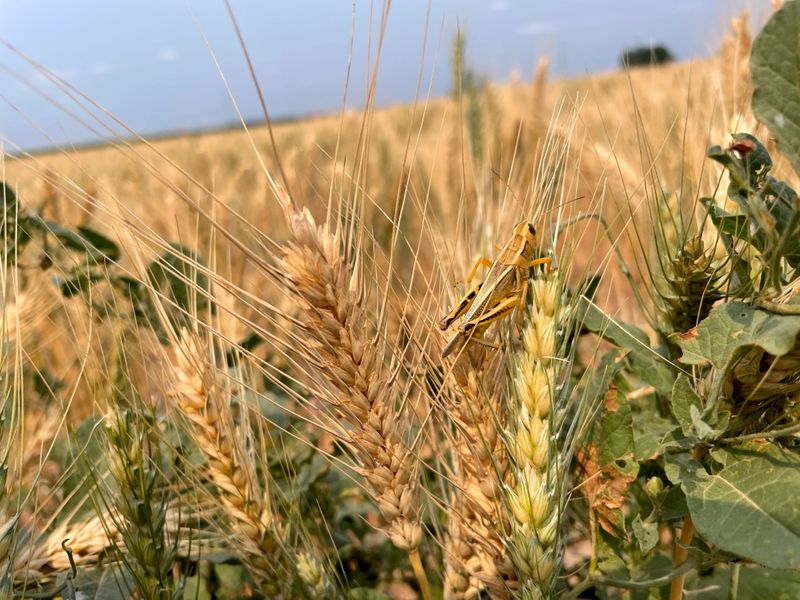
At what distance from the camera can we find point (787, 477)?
2.10 ft

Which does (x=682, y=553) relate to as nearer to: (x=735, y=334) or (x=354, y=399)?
(x=735, y=334)

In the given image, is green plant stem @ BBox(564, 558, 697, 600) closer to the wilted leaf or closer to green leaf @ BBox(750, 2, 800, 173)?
the wilted leaf

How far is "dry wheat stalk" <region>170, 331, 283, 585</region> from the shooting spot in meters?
0.94

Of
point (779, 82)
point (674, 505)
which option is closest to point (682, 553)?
point (674, 505)

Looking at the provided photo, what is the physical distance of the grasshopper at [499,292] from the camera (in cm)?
82

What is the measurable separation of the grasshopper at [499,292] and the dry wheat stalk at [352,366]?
117 mm

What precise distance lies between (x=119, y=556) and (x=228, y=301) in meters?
0.58

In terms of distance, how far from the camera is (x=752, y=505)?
2.10 ft

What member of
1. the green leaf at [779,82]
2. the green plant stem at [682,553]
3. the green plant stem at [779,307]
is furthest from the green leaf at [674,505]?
the green leaf at [779,82]

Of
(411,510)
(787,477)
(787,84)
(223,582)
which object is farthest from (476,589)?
(787,84)

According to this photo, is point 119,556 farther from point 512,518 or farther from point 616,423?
point 616,423

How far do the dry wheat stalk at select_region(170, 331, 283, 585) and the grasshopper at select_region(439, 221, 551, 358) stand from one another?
1.25ft

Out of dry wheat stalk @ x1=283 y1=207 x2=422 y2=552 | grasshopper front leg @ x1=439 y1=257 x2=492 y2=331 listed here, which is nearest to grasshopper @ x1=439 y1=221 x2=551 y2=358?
grasshopper front leg @ x1=439 y1=257 x2=492 y2=331

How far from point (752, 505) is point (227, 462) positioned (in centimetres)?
69
